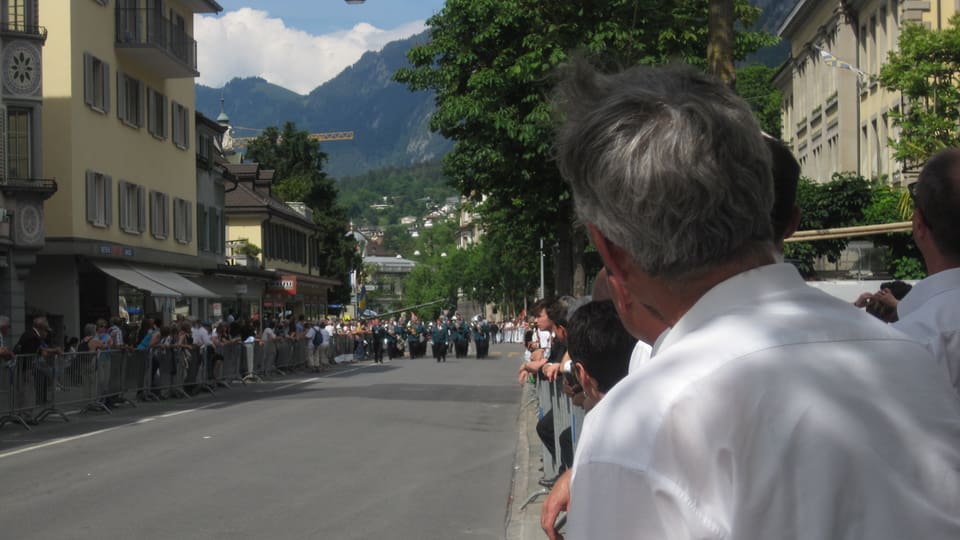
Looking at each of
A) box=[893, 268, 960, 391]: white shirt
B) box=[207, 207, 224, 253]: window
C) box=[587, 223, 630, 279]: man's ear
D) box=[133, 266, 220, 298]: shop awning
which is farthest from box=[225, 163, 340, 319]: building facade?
box=[587, 223, 630, 279]: man's ear

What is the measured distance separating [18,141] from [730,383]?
31.0 metres

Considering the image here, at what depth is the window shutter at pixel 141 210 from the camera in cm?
3900

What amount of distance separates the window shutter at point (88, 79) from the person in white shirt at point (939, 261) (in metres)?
33.3

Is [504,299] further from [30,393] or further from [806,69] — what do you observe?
[30,393]

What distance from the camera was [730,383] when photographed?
150cm

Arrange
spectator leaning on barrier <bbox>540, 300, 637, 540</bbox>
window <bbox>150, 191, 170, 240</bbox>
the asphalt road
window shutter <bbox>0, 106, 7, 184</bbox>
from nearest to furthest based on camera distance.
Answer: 1. spectator leaning on barrier <bbox>540, 300, 637, 540</bbox>
2. the asphalt road
3. window shutter <bbox>0, 106, 7, 184</bbox>
4. window <bbox>150, 191, 170, 240</bbox>

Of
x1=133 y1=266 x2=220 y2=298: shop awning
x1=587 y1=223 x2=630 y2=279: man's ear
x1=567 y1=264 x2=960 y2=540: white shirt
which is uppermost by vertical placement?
x1=133 y1=266 x2=220 y2=298: shop awning

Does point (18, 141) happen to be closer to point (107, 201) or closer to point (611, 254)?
point (107, 201)

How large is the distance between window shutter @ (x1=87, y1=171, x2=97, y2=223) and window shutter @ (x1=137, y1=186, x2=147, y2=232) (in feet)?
12.7

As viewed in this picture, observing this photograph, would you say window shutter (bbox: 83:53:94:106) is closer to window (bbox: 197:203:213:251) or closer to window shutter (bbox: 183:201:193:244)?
window shutter (bbox: 183:201:193:244)

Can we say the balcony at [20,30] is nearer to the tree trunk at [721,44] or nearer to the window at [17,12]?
the window at [17,12]

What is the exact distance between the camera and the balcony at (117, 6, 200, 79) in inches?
Answer: 1467

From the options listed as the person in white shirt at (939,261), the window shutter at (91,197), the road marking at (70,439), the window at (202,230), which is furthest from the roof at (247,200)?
the person in white shirt at (939,261)

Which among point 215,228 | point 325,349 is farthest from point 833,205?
point 215,228
